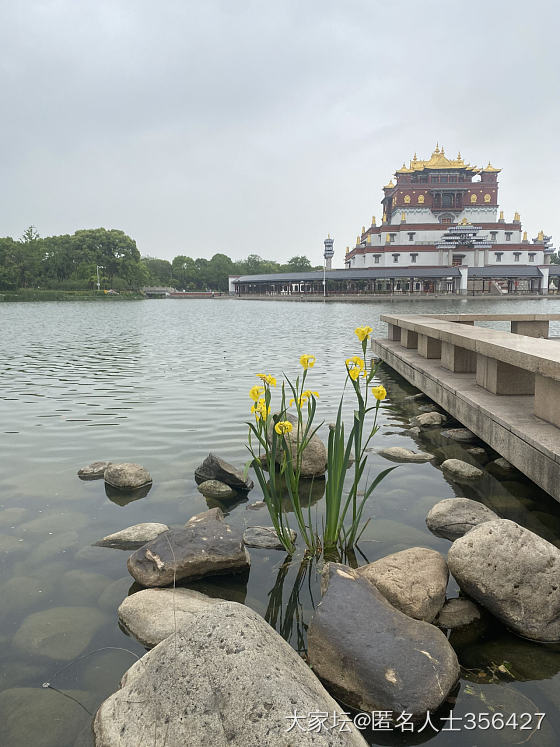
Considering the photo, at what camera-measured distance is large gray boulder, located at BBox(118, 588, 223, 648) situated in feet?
9.32

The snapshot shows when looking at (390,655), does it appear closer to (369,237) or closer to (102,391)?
(102,391)

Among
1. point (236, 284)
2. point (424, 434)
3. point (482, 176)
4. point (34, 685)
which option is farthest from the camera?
point (236, 284)

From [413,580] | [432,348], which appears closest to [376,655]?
[413,580]

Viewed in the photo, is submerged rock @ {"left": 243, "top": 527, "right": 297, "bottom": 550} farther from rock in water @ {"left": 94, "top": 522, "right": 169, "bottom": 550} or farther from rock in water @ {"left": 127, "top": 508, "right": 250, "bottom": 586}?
rock in water @ {"left": 94, "top": 522, "right": 169, "bottom": 550}

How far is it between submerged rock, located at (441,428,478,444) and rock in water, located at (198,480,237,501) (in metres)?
2.85

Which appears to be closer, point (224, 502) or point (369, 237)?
point (224, 502)

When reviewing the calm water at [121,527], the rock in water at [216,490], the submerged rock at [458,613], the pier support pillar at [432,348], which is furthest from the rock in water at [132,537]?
the pier support pillar at [432,348]

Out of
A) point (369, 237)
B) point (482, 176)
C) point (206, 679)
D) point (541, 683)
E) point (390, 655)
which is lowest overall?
point (541, 683)

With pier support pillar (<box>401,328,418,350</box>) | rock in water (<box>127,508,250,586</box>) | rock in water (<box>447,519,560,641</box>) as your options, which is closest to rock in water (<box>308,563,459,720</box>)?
rock in water (<box>447,519,560,641</box>)

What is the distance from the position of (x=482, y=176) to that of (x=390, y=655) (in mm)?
80423

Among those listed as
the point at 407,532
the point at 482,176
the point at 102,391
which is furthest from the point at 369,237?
the point at 407,532

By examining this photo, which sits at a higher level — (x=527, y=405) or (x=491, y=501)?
(x=527, y=405)

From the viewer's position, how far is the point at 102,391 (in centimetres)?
967

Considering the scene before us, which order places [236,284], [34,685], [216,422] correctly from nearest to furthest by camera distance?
[34,685]
[216,422]
[236,284]
